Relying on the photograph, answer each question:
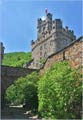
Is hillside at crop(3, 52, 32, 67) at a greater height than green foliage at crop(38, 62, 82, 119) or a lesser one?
greater

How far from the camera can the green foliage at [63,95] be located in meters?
12.6

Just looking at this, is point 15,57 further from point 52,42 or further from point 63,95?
point 63,95

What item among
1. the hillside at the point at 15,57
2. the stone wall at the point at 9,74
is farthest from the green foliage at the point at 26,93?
the hillside at the point at 15,57

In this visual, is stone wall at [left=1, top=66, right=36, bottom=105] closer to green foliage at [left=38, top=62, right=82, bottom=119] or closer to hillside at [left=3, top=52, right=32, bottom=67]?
green foliage at [left=38, top=62, right=82, bottom=119]

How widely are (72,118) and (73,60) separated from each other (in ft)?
13.9

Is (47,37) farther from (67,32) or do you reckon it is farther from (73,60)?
(73,60)

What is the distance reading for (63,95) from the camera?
41.4ft

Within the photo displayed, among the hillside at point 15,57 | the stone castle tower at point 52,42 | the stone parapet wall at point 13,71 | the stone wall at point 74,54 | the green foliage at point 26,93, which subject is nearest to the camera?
the stone wall at point 74,54

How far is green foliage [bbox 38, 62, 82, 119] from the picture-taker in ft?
41.5

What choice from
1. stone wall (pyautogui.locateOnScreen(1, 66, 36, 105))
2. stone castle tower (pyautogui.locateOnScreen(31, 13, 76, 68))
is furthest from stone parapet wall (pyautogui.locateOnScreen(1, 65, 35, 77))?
stone castle tower (pyautogui.locateOnScreen(31, 13, 76, 68))

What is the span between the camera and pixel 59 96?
12.7 metres

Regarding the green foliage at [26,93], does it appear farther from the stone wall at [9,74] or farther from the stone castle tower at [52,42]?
the stone castle tower at [52,42]

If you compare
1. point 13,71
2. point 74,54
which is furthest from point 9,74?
point 74,54

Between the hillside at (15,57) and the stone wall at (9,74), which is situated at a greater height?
the hillside at (15,57)
